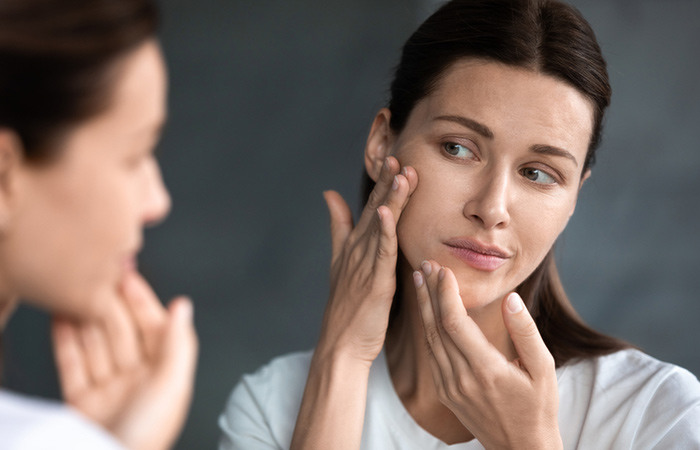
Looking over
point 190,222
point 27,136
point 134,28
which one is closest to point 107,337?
point 27,136

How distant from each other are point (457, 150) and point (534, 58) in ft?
0.76

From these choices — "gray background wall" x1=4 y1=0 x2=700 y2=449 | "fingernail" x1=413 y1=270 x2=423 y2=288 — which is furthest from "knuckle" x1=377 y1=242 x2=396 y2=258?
"gray background wall" x1=4 y1=0 x2=700 y2=449

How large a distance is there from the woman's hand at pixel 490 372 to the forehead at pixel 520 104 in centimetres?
31

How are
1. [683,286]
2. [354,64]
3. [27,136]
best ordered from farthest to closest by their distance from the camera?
[354,64] < [683,286] < [27,136]

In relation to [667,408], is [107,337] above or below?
above

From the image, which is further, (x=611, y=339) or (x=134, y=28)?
(x=611, y=339)

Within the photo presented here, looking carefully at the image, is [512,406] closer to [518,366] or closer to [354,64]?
[518,366]

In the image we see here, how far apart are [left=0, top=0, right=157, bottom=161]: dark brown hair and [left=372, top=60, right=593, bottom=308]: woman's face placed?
2.54ft

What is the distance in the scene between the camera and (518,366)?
1.30 m

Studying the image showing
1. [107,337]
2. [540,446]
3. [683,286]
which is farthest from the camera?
[683,286]

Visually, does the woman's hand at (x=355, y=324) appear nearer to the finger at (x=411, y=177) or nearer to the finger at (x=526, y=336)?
the finger at (x=411, y=177)

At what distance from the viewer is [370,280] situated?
153cm

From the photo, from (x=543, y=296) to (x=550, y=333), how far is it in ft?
0.30

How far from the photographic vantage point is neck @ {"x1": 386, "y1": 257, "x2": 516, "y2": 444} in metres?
1.54
